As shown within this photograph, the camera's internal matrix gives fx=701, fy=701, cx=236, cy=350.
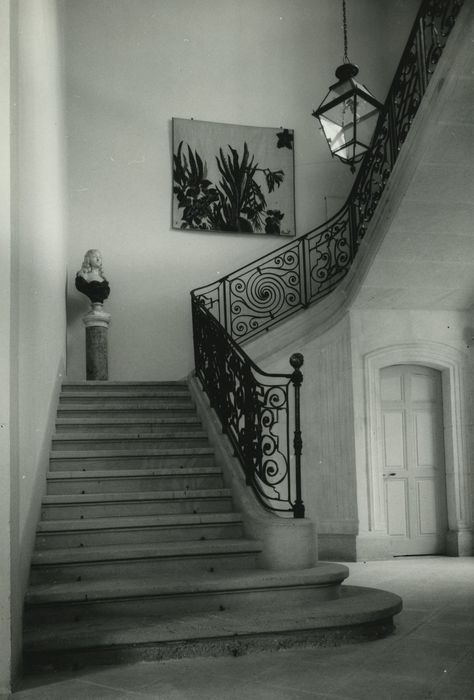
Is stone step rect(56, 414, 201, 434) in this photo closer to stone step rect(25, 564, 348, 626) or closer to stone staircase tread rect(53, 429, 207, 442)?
stone staircase tread rect(53, 429, 207, 442)

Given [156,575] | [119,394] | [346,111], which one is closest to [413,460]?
[119,394]

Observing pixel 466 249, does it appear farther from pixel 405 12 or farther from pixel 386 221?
pixel 405 12

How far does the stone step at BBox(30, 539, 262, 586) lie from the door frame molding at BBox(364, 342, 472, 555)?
377 cm

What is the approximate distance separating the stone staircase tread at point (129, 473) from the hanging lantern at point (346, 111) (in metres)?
3.23

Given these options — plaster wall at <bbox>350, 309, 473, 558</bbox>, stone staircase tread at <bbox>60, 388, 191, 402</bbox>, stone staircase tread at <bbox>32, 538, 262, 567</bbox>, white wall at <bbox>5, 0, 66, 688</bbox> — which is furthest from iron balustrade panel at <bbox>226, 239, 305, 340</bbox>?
stone staircase tread at <bbox>32, 538, 262, 567</bbox>

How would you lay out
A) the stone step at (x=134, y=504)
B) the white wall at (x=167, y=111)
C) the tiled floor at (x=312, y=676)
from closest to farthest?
1. the tiled floor at (x=312, y=676)
2. the stone step at (x=134, y=504)
3. the white wall at (x=167, y=111)

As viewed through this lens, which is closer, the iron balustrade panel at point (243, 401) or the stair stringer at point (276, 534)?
the stair stringer at point (276, 534)

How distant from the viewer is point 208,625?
12.3ft

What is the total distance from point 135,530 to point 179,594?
32.9 inches

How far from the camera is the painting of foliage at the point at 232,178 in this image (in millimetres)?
9938

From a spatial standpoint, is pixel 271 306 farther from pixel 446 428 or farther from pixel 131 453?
pixel 131 453

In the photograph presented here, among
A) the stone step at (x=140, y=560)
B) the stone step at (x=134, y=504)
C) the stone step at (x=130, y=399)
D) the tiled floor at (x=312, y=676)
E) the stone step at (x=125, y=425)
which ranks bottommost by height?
the tiled floor at (x=312, y=676)

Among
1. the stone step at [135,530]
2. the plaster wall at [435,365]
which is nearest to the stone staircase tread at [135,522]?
the stone step at [135,530]

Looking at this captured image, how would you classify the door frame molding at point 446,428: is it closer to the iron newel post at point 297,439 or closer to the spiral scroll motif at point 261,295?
the spiral scroll motif at point 261,295
